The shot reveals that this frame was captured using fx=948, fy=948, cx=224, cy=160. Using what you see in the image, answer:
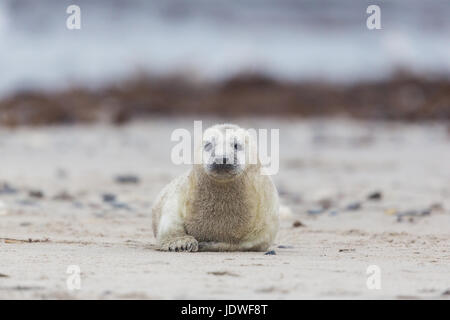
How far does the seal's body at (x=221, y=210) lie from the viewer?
5.72 meters

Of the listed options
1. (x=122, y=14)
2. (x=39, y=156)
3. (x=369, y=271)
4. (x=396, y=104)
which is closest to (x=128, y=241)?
(x=369, y=271)

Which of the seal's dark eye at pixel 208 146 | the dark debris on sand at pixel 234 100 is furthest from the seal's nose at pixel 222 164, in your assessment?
the dark debris on sand at pixel 234 100

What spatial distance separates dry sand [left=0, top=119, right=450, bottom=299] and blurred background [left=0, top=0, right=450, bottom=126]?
4281 mm

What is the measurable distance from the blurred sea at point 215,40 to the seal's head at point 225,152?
18611mm

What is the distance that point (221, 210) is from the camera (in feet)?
19.2

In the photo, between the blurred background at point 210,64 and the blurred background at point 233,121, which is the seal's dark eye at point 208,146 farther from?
the blurred background at point 210,64

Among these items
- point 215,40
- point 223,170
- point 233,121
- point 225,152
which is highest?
point 215,40

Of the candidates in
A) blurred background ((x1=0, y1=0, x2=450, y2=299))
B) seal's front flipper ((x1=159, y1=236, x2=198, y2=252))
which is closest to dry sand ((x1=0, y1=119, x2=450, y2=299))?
blurred background ((x1=0, y1=0, x2=450, y2=299))

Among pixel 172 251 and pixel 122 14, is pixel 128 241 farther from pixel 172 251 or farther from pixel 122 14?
pixel 122 14

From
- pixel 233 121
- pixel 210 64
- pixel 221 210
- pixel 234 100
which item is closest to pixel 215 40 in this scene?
pixel 210 64

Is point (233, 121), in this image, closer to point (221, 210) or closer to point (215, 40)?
point (215, 40)

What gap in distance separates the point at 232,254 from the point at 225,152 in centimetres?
61

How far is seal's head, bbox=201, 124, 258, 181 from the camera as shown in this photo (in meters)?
5.50

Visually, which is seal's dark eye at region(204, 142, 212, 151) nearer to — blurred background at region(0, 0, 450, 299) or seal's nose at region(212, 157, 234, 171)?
seal's nose at region(212, 157, 234, 171)
